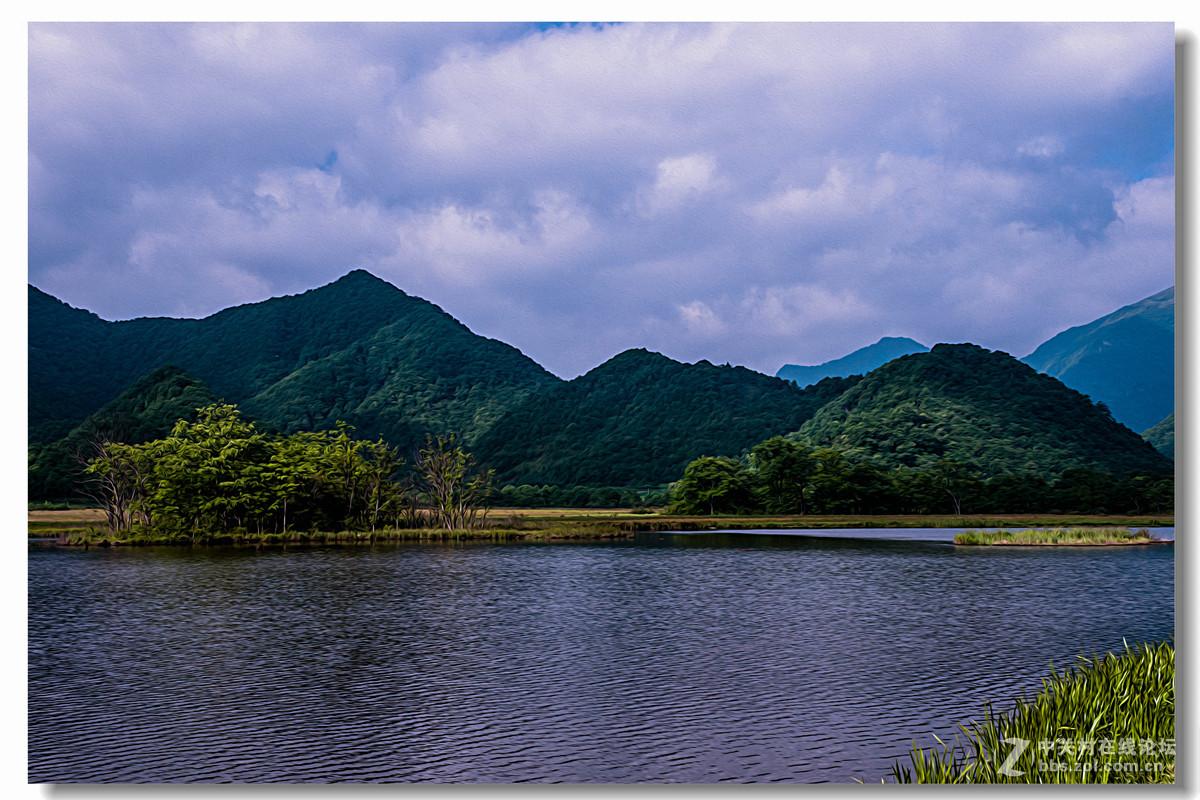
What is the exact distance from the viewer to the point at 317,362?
154 feet

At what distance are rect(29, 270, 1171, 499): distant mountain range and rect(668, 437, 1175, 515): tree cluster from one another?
2.59m

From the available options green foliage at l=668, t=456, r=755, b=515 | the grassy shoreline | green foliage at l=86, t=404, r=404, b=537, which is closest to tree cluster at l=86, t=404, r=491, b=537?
green foliage at l=86, t=404, r=404, b=537

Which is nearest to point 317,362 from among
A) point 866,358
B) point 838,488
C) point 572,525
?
point 572,525

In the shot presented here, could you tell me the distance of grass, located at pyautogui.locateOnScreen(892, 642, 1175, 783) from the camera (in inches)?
274

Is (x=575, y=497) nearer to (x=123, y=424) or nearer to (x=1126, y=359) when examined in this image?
(x=123, y=424)

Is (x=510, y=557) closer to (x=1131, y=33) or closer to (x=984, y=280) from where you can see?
(x=984, y=280)

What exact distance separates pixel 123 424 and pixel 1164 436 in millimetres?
31707

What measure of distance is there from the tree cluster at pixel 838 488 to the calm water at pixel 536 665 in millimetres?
22727

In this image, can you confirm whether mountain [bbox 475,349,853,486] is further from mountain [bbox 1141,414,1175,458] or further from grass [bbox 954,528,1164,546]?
mountain [bbox 1141,414,1175,458]

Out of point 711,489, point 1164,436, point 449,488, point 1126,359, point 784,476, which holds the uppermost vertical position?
point 1126,359

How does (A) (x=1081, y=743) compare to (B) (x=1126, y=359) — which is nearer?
(A) (x=1081, y=743)
